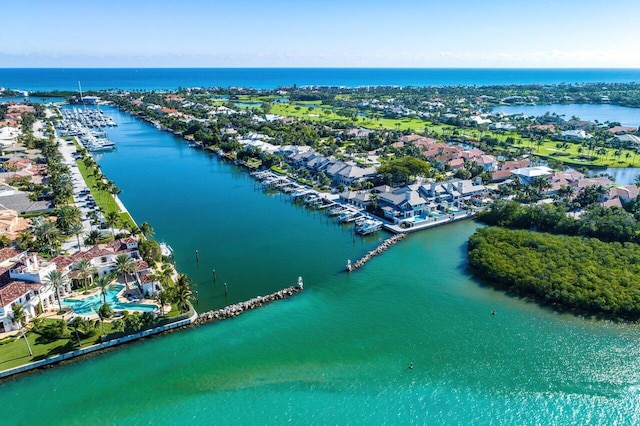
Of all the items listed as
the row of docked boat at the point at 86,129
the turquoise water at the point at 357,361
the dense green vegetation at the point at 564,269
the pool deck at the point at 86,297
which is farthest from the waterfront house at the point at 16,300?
the row of docked boat at the point at 86,129

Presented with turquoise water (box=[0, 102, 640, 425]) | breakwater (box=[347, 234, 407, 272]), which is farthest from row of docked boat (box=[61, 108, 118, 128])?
breakwater (box=[347, 234, 407, 272])

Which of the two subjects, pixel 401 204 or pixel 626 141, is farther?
pixel 626 141

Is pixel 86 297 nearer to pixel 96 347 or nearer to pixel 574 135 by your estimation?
pixel 96 347

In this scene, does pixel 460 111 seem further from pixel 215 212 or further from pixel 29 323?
pixel 29 323

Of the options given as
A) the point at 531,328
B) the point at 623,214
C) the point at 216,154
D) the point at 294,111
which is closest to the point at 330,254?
the point at 531,328

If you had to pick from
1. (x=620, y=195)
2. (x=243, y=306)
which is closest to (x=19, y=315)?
(x=243, y=306)

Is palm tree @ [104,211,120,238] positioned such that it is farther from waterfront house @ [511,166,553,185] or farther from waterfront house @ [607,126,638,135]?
waterfront house @ [607,126,638,135]

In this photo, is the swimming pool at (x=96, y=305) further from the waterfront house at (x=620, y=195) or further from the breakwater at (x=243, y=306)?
the waterfront house at (x=620, y=195)
